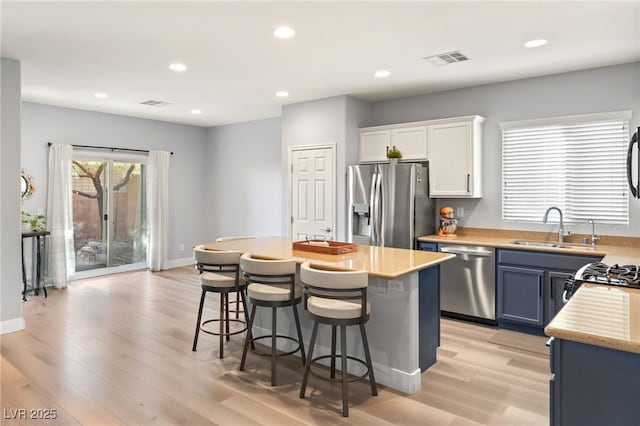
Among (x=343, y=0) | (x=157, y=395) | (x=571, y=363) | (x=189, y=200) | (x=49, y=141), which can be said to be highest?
(x=343, y=0)

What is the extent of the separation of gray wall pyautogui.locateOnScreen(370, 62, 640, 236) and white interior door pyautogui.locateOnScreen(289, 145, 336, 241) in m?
1.18

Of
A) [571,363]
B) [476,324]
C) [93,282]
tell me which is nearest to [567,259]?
[476,324]

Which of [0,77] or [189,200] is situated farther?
[189,200]

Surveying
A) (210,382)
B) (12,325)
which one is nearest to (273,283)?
(210,382)

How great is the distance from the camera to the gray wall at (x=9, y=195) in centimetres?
398

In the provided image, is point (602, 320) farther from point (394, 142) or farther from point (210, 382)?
point (394, 142)

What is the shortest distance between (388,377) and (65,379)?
7.97 ft

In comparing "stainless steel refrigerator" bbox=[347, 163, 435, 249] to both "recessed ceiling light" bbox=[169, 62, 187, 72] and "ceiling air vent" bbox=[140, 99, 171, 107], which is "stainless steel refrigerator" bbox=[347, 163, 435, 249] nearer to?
"recessed ceiling light" bbox=[169, 62, 187, 72]

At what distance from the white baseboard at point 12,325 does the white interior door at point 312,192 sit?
3347mm

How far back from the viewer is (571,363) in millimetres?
1503

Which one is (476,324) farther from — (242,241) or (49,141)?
(49,141)

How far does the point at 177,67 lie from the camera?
14.0 ft

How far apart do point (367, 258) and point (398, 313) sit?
47cm

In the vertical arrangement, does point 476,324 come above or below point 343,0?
below
